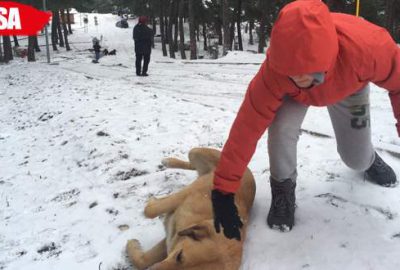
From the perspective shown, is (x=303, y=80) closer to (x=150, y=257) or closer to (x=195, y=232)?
(x=195, y=232)

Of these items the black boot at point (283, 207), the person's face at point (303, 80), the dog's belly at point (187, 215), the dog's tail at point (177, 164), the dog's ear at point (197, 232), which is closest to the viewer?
the person's face at point (303, 80)

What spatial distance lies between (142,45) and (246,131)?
36.9 feet

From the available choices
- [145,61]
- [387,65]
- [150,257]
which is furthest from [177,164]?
[145,61]

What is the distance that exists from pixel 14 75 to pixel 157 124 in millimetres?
12403

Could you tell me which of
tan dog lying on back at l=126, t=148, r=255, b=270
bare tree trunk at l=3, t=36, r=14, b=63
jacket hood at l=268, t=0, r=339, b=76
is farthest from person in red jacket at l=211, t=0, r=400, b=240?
bare tree trunk at l=3, t=36, r=14, b=63

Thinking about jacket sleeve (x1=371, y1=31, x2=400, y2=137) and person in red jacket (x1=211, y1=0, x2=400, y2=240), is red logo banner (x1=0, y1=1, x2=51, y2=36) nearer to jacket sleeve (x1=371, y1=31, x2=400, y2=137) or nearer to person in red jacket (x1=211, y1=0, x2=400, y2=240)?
person in red jacket (x1=211, y1=0, x2=400, y2=240)

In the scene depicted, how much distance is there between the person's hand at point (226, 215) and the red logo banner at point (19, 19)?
20.3 m

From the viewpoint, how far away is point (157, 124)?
652 centimetres

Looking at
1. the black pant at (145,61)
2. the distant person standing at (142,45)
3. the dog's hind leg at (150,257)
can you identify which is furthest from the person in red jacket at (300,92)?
the distant person standing at (142,45)

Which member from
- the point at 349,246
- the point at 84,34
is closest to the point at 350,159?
the point at 349,246

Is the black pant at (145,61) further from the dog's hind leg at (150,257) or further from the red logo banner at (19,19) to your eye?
the dog's hind leg at (150,257)

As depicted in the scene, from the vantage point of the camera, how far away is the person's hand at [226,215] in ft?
8.69

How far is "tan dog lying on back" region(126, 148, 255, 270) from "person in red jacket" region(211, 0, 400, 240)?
5.1 inches

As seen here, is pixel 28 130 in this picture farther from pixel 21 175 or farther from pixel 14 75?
pixel 14 75
